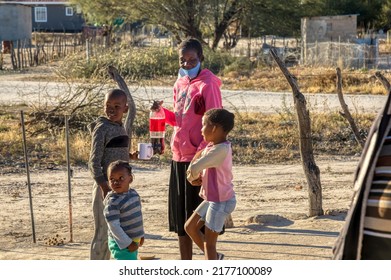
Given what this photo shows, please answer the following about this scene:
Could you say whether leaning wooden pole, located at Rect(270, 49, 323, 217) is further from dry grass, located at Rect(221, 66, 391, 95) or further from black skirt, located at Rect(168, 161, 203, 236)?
dry grass, located at Rect(221, 66, 391, 95)

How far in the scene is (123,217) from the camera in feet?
16.5

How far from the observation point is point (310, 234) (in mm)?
7305

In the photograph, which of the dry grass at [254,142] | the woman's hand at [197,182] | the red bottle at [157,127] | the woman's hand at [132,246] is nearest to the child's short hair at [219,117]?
the woman's hand at [197,182]

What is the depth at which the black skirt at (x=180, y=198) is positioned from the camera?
5.84 meters

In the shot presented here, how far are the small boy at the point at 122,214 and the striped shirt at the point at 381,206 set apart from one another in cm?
231

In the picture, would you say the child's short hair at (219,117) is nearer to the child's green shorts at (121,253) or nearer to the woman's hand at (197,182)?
the woman's hand at (197,182)

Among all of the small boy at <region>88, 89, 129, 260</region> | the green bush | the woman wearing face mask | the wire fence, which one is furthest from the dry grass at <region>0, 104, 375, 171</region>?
the wire fence

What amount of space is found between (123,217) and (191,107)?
3.35ft

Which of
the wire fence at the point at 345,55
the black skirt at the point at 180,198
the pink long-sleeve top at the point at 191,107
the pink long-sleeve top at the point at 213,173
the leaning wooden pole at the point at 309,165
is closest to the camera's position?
the pink long-sleeve top at the point at 213,173

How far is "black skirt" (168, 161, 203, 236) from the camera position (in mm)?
5836

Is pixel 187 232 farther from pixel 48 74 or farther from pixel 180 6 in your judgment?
pixel 180 6

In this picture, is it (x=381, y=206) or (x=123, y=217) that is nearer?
(x=381, y=206)

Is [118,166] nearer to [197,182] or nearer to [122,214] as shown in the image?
[122,214]

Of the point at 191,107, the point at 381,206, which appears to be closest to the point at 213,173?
the point at 191,107
